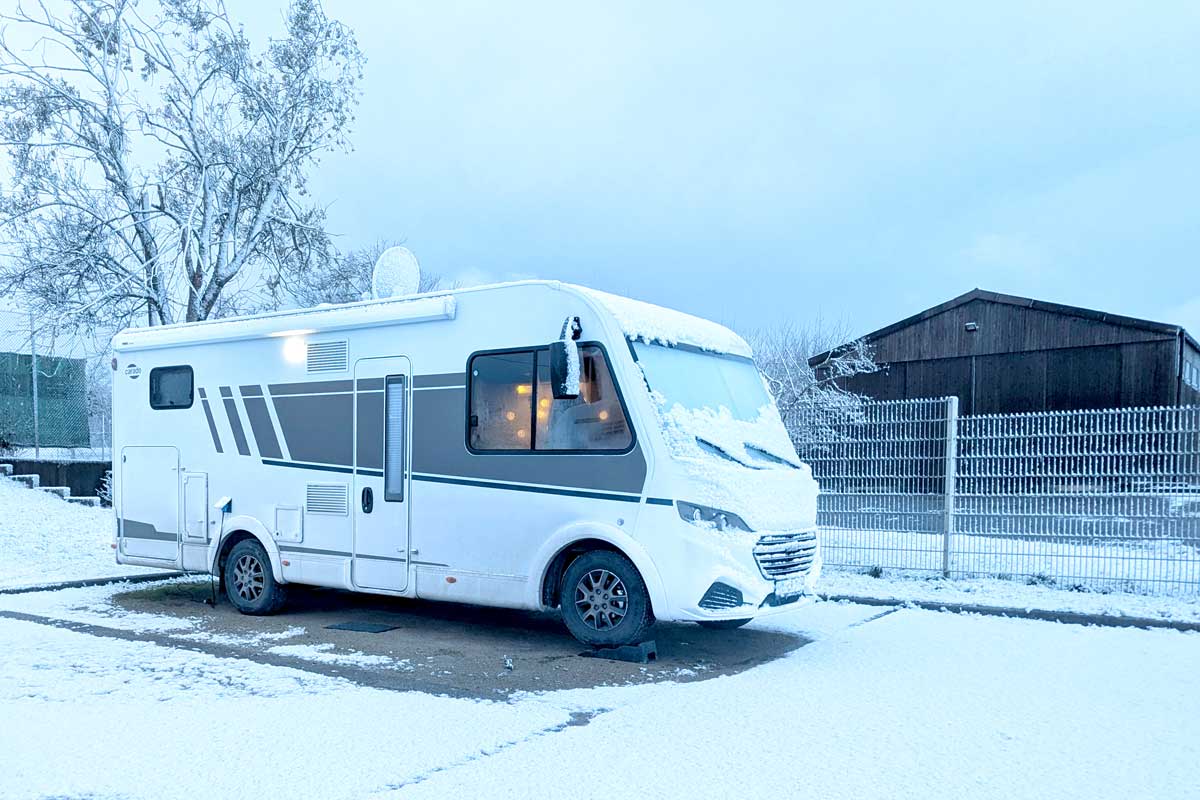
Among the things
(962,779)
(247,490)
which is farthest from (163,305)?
(962,779)

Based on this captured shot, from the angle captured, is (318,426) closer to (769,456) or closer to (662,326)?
(662,326)

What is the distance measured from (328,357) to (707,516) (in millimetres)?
3969

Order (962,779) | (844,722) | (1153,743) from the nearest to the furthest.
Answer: (962,779)
(1153,743)
(844,722)

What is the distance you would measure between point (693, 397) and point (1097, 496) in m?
4.56

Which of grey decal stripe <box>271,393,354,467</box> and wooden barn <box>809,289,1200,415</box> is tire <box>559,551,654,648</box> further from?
wooden barn <box>809,289,1200,415</box>

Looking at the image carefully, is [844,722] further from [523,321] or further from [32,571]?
[32,571]

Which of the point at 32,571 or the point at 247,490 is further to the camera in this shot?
the point at 32,571

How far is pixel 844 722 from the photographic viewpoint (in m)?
5.64

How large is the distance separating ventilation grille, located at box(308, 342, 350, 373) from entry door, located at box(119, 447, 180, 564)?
2048 mm

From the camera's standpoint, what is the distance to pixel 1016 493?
10.1m

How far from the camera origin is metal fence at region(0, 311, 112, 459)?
1791cm

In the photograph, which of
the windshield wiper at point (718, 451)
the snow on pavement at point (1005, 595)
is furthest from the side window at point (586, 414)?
the snow on pavement at point (1005, 595)

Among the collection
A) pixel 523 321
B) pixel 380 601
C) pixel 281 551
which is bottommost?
pixel 380 601

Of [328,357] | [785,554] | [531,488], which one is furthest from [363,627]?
[785,554]
